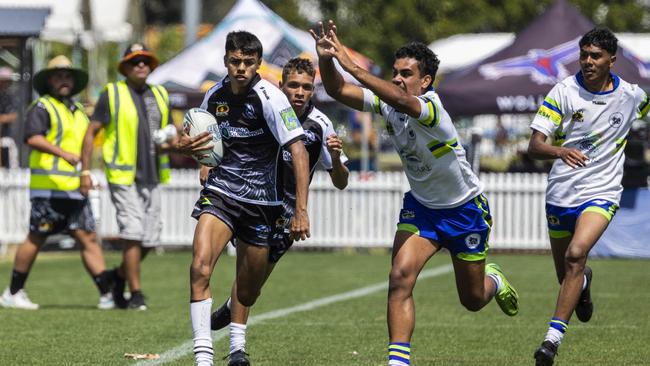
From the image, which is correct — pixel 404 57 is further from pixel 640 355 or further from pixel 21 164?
pixel 21 164

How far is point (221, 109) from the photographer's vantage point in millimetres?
7695

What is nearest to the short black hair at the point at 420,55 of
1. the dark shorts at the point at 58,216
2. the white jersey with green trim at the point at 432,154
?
the white jersey with green trim at the point at 432,154

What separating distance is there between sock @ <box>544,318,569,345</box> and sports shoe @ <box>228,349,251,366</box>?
183 cm

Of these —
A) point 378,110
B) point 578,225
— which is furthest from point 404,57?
point 578,225

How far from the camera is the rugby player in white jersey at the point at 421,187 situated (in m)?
7.02

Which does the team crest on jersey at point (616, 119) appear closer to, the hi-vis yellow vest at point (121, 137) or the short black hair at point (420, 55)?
the short black hair at point (420, 55)

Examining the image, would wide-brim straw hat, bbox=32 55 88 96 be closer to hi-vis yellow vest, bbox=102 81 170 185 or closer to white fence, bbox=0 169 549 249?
hi-vis yellow vest, bbox=102 81 170 185

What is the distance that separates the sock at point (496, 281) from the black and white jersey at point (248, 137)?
1654 millimetres

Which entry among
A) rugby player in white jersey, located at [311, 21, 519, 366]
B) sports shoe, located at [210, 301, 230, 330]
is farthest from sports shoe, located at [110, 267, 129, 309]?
rugby player in white jersey, located at [311, 21, 519, 366]

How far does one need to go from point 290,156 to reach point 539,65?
11.6 meters

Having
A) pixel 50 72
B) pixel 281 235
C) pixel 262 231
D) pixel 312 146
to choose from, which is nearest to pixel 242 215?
pixel 262 231

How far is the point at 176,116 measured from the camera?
94.3ft

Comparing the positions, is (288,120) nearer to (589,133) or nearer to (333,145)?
(333,145)

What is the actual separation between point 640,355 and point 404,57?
2.75m
